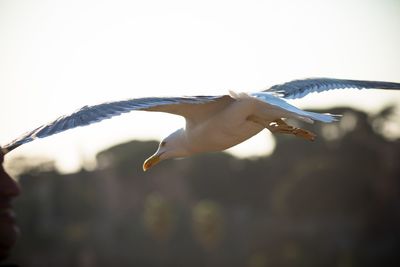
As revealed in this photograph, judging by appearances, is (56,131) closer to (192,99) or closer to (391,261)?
(192,99)

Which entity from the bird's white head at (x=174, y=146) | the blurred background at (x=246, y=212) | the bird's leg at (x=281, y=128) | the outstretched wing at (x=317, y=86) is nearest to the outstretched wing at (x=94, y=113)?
the bird's leg at (x=281, y=128)

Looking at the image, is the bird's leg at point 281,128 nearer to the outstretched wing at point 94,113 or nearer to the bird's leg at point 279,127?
the bird's leg at point 279,127

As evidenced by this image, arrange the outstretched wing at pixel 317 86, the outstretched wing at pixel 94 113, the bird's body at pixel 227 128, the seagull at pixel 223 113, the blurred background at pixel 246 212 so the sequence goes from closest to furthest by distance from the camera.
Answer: the outstretched wing at pixel 94 113
the seagull at pixel 223 113
the bird's body at pixel 227 128
the outstretched wing at pixel 317 86
the blurred background at pixel 246 212

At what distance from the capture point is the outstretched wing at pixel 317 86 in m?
6.79

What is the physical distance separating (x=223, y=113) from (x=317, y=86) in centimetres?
121

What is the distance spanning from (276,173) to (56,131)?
135 ft

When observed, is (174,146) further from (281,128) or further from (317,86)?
(317,86)

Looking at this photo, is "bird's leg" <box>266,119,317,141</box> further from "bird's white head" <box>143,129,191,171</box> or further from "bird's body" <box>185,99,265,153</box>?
"bird's white head" <box>143,129,191,171</box>

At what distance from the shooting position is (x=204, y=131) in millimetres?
6227

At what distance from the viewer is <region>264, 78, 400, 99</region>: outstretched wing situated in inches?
267

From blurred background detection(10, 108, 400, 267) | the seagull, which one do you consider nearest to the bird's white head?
the seagull

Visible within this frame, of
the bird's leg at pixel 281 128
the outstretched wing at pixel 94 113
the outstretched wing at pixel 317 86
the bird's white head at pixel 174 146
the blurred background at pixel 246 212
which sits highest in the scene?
the outstretched wing at pixel 94 113

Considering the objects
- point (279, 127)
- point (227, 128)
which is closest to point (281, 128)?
point (279, 127)

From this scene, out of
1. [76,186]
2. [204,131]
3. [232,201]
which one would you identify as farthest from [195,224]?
[204,131]
